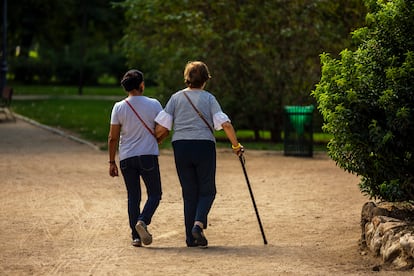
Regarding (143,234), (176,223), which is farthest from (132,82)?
(176,223)

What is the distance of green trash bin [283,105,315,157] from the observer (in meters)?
20.1

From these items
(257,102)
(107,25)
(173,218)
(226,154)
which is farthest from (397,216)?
(107,25)

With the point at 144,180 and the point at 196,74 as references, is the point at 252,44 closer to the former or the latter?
the point at 144,180

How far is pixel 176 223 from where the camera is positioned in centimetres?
1132

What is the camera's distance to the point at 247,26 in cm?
2419

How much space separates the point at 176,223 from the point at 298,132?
30.0 ft

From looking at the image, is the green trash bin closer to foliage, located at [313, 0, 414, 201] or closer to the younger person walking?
foliage, located at [313, 0, 414, 201]

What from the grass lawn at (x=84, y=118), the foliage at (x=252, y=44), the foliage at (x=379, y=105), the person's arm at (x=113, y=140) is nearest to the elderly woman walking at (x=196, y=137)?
the person's arm at (x=113, y=140)

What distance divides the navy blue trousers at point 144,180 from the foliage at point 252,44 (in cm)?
1371

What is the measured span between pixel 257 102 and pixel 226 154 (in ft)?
14.3

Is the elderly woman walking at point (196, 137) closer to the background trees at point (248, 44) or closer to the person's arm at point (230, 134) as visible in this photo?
the person's arm at point (230, 134)

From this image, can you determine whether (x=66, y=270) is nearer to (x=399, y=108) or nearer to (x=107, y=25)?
(x=399, y=108)

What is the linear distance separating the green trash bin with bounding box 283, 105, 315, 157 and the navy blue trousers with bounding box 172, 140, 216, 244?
10.5 meters

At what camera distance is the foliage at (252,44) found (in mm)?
23688
